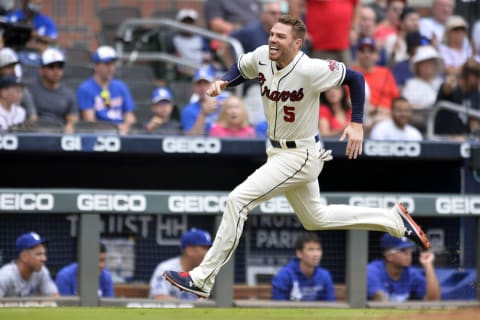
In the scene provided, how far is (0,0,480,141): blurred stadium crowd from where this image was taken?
30.8 feet

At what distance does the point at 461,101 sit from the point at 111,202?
3825 mm

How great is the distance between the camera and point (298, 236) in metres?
8.66

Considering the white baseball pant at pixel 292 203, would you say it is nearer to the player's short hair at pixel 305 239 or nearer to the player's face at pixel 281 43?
the player's face at pixel 281 43

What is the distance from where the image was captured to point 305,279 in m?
8.19

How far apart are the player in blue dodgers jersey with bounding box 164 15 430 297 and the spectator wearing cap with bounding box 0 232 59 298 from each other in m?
1.73

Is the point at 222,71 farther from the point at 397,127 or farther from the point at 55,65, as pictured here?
the point at 397,127

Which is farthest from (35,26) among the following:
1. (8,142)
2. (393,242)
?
(393,242)

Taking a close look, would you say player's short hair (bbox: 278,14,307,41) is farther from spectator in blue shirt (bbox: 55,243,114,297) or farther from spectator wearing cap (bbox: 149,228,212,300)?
spectator in blue shirt (bbox: 55,243,114,297)

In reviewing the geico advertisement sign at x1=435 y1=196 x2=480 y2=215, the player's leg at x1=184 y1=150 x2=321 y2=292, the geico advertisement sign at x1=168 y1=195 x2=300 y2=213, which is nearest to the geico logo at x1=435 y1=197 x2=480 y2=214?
the geico advertisement sign at x1=435 y1=196 x2=480 y2=215

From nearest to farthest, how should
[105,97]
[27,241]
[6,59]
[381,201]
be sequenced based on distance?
[27,241]
[381,201]
[6,59]
[105,97]

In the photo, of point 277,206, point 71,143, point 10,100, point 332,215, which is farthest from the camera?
point 10,100

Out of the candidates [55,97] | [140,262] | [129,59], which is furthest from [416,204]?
[129,59]

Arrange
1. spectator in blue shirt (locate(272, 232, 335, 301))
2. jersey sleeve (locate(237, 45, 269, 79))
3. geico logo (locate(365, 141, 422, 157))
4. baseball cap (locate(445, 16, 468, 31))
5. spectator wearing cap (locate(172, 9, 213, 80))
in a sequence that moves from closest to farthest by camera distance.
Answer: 1. jersey sleeve (locate(237, 45, 269, 79))
2. spectator in blue shirt (locate(272, 232, 335, 301))
3. geico logo (locate(365, 141, 422, 157))
4. baseball cap (locate(445, 16, 468, 31))
5. spectator wearing cap (locate(172, 9, 213, 80))

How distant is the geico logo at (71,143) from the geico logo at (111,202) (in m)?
0.72
